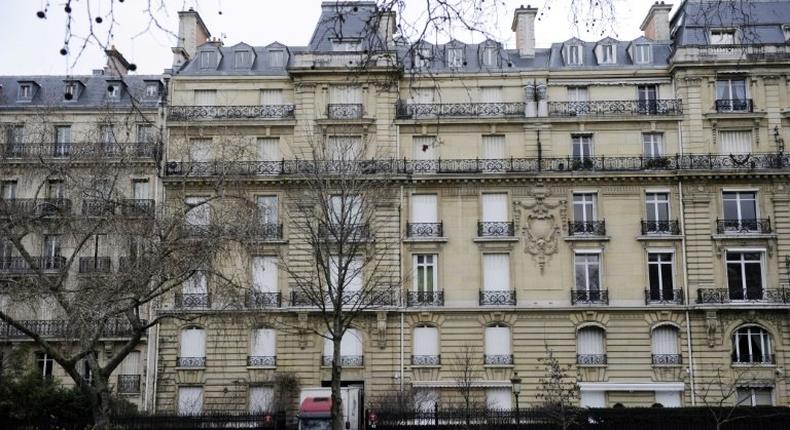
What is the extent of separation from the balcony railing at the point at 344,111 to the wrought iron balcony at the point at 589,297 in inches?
437

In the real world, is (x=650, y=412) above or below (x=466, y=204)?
below

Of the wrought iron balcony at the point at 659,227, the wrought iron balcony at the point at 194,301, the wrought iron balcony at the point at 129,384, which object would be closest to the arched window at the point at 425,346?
the wrought iron balcony at the point at 194,301

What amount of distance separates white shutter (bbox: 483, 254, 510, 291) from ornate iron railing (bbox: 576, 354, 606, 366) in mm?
3803

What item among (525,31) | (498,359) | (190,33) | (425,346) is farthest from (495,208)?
(190,33)

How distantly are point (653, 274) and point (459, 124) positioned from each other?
970 cm

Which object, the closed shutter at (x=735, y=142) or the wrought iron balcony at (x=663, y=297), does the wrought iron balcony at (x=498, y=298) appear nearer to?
the wrought iron balcony at (x=663, y=297)

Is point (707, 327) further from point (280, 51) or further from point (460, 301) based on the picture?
point (280, 51)

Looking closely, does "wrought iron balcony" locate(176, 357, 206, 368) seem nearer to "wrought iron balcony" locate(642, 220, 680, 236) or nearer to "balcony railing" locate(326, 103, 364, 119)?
"balcony railing" locate(326, 103, 364, 119)

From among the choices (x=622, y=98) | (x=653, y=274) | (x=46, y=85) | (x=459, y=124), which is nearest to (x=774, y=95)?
(x=622, y=98)

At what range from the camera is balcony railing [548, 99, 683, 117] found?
1427 inches

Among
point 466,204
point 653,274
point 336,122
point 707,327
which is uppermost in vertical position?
Result: point 336,122

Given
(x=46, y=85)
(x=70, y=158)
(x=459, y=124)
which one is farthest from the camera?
(x=46, y=85)

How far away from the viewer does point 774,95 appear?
3584cm

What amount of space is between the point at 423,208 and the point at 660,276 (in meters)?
9.64
